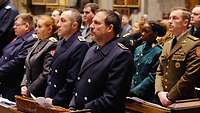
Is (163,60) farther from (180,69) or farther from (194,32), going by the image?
(194,32)

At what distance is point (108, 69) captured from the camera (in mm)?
4250

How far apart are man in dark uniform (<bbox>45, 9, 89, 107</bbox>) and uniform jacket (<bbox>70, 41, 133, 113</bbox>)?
1.04 ft

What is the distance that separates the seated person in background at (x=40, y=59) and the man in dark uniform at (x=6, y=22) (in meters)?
0.76

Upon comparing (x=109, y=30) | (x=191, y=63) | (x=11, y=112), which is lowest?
(x=11, y=112)

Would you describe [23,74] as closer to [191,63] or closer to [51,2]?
[191,63]

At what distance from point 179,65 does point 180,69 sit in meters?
0.04

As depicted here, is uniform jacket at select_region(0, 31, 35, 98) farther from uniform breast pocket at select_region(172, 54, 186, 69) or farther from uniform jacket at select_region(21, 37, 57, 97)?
uniform breast pocket at select_region(172, 54, 186, 69)

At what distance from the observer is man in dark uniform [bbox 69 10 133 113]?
4.15 meters

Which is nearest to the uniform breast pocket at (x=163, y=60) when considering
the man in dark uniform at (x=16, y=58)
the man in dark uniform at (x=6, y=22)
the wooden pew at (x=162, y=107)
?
the wooden pew at (x=162, y=107)

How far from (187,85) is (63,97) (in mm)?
1118

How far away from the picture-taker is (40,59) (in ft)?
17.8

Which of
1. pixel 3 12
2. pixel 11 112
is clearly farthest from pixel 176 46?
pixel 3 12

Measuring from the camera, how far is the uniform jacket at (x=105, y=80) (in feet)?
13.6

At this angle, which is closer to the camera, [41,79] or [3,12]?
[41,79]
